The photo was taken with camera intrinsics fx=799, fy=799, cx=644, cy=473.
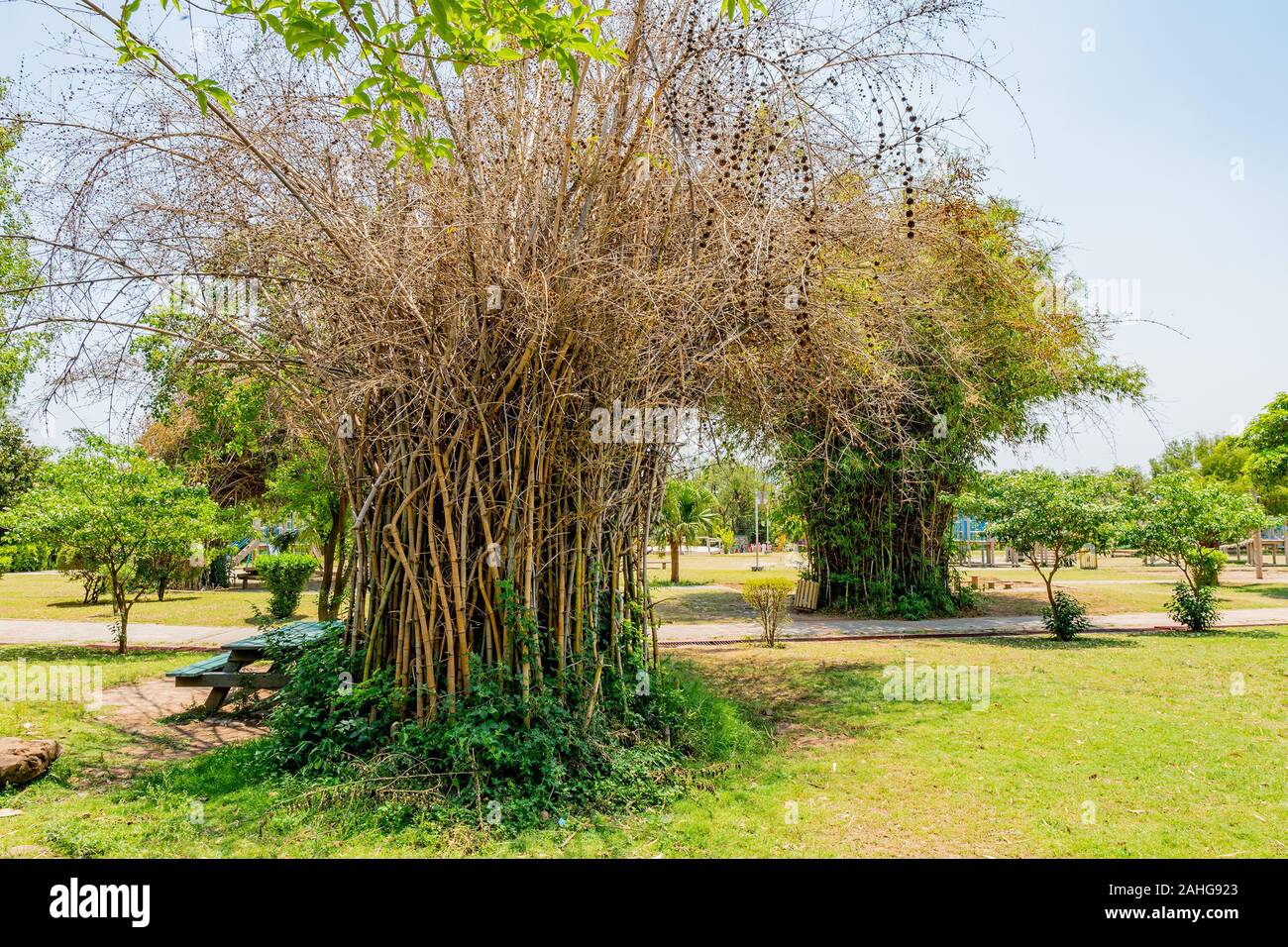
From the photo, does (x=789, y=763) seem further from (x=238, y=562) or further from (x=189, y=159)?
(x=238, y=562)

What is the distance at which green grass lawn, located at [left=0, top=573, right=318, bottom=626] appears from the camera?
45.7 feet

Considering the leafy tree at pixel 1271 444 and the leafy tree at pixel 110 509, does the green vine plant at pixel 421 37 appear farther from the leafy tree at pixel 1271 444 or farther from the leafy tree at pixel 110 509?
the leafy tree at pixel 1271 444

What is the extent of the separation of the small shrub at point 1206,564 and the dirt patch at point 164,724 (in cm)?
1293

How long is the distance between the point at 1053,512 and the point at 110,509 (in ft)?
39.1

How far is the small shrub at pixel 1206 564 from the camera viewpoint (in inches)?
482

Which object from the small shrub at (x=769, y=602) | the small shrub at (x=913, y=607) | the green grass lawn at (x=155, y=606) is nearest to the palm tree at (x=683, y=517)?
the small shrub at (x=913, y=607)

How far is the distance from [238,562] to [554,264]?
24934 mm

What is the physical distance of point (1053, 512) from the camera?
35.7 ft

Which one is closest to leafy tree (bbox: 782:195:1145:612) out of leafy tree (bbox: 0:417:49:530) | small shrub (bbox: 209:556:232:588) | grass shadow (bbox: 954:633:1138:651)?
grass shadow (bbox: 954:633:1138:651)

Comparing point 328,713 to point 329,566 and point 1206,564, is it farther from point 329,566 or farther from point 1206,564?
point 1206,564

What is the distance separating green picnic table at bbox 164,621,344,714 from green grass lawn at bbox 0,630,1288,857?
86 cm

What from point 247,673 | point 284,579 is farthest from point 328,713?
point 284,579

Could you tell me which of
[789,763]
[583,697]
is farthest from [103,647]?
[789,763]

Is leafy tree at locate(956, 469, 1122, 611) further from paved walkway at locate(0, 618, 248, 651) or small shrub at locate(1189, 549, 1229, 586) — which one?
paved walkway at locate(0, 618, 248, 651)
